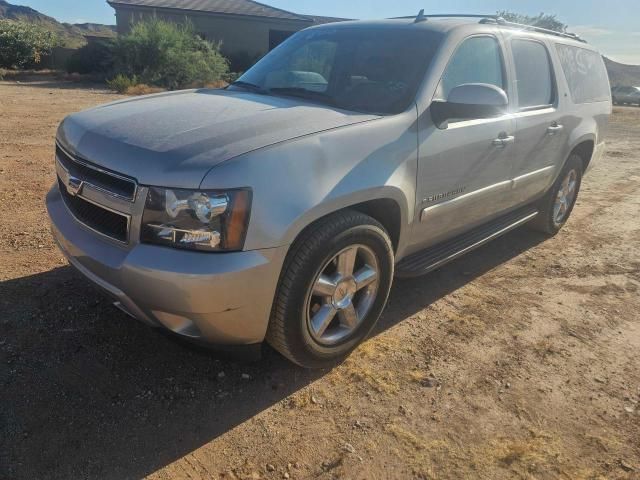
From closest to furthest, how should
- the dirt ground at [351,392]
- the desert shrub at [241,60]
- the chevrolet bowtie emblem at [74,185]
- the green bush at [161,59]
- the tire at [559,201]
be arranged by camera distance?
the dirt ground at [351,392] → the chevrolet bowtie emblem at [74,185] → the tire at [559,201] → the green bush at [161,59] → the desert shrub at [241,60]

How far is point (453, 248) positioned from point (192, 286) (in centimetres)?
215

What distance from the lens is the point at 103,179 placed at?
255 centimetres

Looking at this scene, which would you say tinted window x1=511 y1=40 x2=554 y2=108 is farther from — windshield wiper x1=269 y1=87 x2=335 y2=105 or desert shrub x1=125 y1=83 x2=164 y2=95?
desert shrub x1=125 y1=83 x2=164 y2=95

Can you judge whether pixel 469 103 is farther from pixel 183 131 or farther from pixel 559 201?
pixel 559 201

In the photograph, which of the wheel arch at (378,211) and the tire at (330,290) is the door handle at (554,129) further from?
the tire at (330,290)

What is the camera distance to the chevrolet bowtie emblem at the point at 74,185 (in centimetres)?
268

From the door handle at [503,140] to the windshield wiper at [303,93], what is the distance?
1255mm

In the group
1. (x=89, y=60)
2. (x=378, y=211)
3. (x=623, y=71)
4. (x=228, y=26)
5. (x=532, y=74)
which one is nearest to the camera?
(x=378, y=211)

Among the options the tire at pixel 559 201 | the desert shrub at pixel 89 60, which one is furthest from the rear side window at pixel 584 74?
the desert shrub at pixel 89 60

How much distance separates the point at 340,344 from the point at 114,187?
1479 millimetres

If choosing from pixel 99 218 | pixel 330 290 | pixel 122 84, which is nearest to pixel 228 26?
pixel 122 84

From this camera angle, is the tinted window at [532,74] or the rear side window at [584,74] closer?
the tinted window at [532,74]

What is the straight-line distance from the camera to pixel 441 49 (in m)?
3.36

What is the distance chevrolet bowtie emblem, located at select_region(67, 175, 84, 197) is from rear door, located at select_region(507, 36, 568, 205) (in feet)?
10.00
